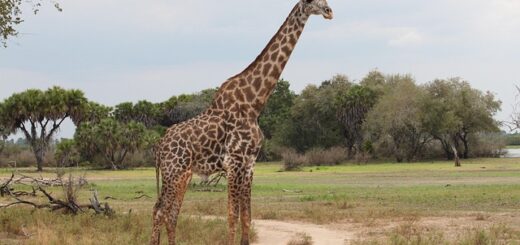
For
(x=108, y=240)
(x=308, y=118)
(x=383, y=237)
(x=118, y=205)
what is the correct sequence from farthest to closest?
(x=308, y=118), (x=118, y=205), (x=383, y=237), (x=108, y=240)

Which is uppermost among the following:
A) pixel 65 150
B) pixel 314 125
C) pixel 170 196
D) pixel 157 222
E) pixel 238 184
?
pixel 314 125

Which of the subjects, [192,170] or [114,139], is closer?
[192,170]

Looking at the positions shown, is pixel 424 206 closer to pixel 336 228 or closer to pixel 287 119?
pixel 336 228

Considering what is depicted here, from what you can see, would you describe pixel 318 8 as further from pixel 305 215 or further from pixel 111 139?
pixel 111 139

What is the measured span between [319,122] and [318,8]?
224 feet

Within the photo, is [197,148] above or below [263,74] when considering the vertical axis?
below

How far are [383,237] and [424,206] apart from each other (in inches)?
301

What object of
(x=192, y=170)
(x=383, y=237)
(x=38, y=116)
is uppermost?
(x=38, y=116)

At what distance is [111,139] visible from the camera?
199 ft

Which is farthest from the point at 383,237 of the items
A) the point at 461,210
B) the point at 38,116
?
the point at 38,116

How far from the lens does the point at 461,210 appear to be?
65.2 ft

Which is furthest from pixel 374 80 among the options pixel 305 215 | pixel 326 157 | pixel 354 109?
Result: pixel 305 215

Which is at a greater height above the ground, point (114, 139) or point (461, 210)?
point (114, 139)

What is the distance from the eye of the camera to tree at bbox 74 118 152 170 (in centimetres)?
6069
